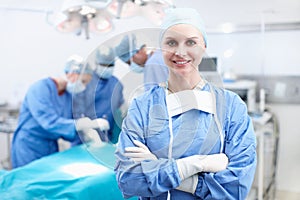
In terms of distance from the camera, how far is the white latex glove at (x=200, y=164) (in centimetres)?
93

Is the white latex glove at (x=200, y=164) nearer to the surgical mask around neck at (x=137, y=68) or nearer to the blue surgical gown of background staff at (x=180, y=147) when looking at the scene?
the blue surgical gown of background staff at (x=180, y=147)

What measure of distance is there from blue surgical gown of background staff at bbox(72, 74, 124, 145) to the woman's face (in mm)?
258

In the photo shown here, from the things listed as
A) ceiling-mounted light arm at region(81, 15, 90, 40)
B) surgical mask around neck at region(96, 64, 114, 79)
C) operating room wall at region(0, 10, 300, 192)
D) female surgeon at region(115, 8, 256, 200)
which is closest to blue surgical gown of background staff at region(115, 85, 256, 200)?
female surgeon at region(115, 8, 256, 200)

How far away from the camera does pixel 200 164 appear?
0.94 meters

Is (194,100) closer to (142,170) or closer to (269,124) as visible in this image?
(142,170)

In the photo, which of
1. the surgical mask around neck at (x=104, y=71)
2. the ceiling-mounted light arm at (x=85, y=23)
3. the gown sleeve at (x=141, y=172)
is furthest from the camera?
the ceiling-mounted light arm at (x=85, y=23)

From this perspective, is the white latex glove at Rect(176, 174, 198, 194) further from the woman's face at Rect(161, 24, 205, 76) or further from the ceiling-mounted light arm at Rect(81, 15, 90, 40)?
the ceiling-mounted light arm at Rect(81, 15, 90, 40)

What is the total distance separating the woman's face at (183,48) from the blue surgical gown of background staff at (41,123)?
160cm

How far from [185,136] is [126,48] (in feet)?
1.23

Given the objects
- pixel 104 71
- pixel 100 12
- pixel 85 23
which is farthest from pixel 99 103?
pixel 85 23

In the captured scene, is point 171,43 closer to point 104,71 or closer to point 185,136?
point 185,136

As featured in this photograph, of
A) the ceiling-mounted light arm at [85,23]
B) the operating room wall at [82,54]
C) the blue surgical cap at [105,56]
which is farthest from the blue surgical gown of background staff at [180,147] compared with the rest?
the operating room wall at [82,54]

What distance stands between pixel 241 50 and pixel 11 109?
6.85ft

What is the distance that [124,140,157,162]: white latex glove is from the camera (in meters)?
0.94
